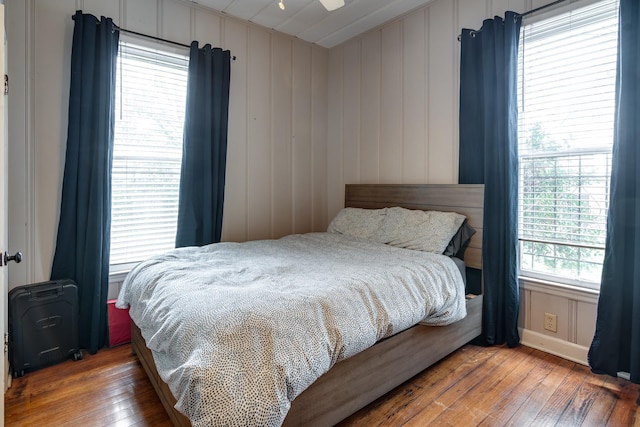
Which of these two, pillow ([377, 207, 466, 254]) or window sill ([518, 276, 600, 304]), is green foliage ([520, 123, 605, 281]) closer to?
window sill ([518, 276, 600, 304])

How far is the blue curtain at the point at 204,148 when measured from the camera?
9.30 ft

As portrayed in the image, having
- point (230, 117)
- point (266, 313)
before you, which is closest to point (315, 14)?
point (230, 117)

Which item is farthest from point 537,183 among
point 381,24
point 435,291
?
point 381,24

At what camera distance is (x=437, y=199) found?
9.23ft

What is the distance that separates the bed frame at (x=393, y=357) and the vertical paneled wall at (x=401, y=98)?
23cm

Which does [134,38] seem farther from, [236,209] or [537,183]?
[537,183]

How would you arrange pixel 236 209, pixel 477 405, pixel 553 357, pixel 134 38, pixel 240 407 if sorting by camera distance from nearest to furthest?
pixel 240 407
pixel 477 405
pixel 553 357
pixel 134 38
pixel 236 209

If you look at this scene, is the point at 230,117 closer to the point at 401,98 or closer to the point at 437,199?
the point at 401,98

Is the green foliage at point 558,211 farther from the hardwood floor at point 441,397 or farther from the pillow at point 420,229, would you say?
the hardwood floor at point 441,397

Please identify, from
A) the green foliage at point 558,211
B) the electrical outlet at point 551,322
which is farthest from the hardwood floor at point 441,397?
the green foliage at point 558,211

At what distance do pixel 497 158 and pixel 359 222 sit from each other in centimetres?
119

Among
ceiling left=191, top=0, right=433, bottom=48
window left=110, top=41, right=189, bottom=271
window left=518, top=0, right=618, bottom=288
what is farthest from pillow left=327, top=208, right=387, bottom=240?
ceiling left=191, top=0, right=433, bottom=48

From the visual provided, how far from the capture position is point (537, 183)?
2436 mm

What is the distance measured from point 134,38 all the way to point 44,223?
1501 mm
